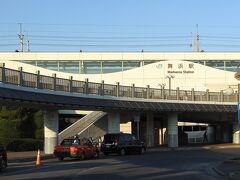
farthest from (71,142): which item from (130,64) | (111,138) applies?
(130,64)

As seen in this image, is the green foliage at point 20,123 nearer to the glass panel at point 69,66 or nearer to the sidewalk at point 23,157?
the sidewalk at point 23,157

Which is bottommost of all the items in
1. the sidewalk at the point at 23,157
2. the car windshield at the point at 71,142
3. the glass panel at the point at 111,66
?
the sidewalk at the point at 23,157

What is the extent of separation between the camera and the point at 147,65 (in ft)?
352

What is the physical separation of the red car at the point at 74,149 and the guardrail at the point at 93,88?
5.12 m

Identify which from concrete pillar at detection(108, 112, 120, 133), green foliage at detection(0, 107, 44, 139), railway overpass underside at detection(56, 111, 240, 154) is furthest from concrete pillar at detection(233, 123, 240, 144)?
green foliage at detection(0, 107, 44, 139)

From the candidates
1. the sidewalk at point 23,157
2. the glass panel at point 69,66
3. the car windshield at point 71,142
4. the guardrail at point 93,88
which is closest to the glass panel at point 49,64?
the glass panel at point 69,66

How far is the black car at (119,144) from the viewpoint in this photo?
41719mm

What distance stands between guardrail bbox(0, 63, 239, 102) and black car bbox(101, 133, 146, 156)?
206 inches

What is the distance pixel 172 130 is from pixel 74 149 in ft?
83.5

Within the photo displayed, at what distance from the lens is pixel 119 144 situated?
41656 mm

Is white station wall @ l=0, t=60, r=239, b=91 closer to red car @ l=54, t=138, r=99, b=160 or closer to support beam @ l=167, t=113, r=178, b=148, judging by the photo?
support beam @ l=167, t=113, r=178, b=148

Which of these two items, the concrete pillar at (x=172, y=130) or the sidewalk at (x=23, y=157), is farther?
the concrete pillar at (x=172, y=130)

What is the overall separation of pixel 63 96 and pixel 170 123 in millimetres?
20022

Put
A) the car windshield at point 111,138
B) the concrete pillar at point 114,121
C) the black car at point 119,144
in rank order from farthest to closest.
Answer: the concrete pillar at point 114,121, the car windshield at point 111,138, the black car at point 119,144
